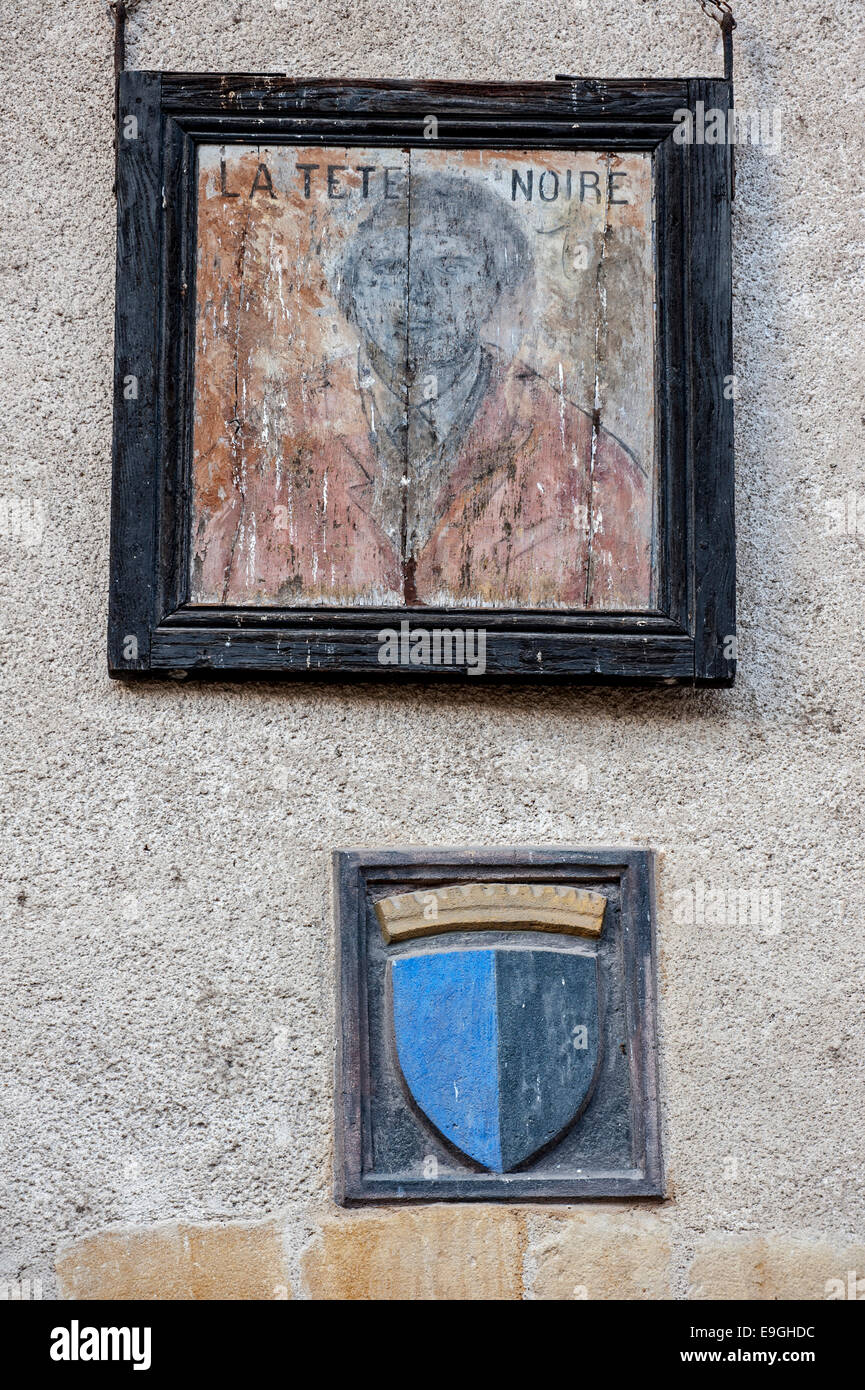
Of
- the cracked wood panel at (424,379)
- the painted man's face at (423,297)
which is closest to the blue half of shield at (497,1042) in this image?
the cracked wood panel at (424,379)

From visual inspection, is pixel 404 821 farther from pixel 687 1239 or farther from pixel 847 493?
pixel 847 493

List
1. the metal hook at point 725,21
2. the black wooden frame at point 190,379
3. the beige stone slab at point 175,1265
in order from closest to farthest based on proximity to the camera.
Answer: the beige stone slab at point 175,1265, the black wooden frame at point 190,379, the metal hook at point 725,21

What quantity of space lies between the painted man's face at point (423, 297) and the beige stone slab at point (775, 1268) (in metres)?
1.37

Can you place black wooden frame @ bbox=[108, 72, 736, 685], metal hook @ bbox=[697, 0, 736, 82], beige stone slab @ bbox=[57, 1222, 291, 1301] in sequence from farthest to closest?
metal hook @ bbox=[697, 0, 736, 82] → black wooden frame @ bbox=[108, 72, 736, 685] → beige stone slab @ bbox=[57, 1222, 291, 1301]

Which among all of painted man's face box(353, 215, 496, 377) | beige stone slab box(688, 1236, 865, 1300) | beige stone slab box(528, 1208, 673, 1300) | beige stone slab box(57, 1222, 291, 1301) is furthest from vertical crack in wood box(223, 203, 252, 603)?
beige stone slab box(688, 1236, 865, 1300)

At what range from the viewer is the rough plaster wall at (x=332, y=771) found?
6.29 ft

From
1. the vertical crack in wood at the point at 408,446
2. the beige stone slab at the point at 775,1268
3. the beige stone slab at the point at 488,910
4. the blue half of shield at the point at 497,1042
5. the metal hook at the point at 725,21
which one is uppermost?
the metal hook at the point at 725,21

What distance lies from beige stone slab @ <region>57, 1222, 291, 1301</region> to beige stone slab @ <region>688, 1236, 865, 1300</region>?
1.95 feet

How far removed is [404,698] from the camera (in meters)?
2.04

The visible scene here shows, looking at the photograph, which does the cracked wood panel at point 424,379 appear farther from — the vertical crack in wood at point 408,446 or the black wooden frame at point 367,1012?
the black wooden frame at point 367,1012

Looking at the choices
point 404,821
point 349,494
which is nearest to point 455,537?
point 349,494

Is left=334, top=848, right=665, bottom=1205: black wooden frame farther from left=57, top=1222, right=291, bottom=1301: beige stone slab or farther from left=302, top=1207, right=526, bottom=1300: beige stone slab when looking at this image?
left=57, top=1222, right=291, bottom=1301: beige stone slab

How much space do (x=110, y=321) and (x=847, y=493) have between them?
120 cm

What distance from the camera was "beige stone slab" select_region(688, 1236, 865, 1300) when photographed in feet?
6.21
